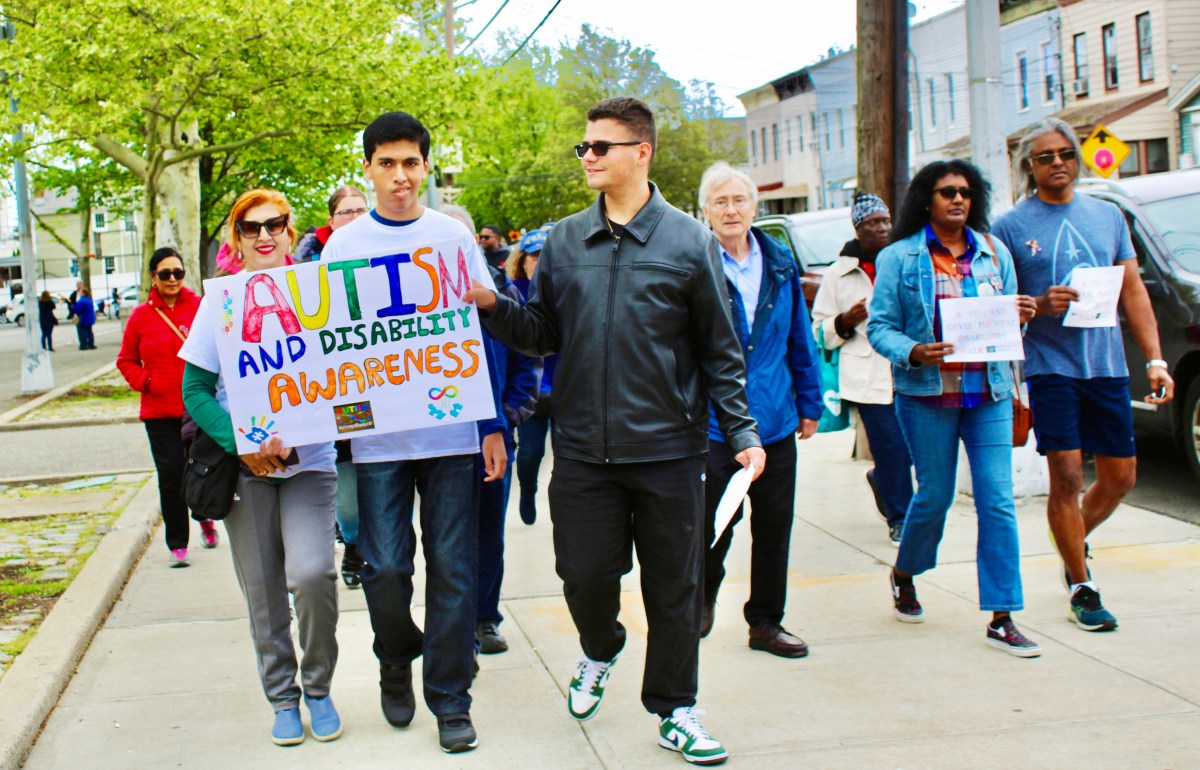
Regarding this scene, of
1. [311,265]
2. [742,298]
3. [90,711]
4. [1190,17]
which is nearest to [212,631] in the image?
[90,711]

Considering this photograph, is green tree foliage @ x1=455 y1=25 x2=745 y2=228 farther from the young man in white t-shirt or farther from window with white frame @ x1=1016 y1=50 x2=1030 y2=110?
the young man in white t-shirt

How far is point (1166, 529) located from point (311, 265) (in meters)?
5.02

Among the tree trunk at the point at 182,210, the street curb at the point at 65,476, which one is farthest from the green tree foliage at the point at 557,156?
the street curb at the point at 65,476

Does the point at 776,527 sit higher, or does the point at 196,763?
the point at 776,527

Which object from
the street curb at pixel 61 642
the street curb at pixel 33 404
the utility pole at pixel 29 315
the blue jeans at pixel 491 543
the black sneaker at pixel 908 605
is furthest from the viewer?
the utility pole at pixel 29 315

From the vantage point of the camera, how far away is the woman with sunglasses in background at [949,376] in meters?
5.27

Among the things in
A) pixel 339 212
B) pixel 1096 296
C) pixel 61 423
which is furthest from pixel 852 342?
pixel 61 423

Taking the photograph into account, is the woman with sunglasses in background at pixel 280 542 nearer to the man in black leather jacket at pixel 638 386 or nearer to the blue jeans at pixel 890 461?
the man in black leather jacket at pixel 638 386

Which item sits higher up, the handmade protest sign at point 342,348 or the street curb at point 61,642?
the handmade protest sign at point 342,348

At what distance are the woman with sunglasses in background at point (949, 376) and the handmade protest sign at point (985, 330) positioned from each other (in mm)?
58

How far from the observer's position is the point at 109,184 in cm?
4434

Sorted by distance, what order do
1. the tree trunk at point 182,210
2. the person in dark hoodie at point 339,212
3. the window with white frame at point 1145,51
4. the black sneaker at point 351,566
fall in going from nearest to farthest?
1. the black sneaker at point 351,566
2. the person in dark hoodie at point 339,212
3. the tree trunk at point 182,210
4. the window with white frame at point 1145,51

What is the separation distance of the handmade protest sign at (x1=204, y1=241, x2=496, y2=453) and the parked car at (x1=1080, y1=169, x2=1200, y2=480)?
208 inches

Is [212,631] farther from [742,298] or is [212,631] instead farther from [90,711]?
[742,298]
